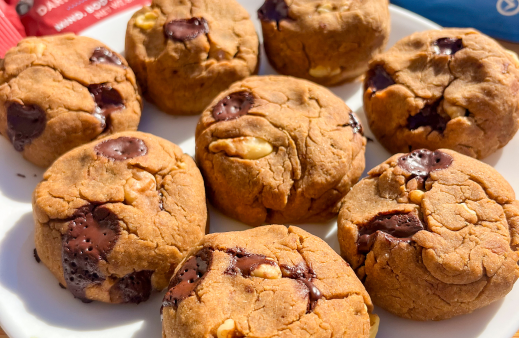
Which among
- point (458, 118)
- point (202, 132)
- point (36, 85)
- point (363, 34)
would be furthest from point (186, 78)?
point (458, 118)

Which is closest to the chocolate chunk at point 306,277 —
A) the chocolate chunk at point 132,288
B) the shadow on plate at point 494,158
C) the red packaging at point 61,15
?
the chocolate chunk at point 132,288

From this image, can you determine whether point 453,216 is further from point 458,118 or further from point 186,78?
point 186,78

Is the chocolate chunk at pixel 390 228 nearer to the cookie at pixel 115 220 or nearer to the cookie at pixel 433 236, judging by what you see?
the cookie at pixel 433 236

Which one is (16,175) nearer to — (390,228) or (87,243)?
(87,243)

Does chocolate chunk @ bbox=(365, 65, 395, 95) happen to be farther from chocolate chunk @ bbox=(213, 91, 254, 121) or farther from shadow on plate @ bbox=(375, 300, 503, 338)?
shadow on plate @ bbox=(375, 300, 503, 338)

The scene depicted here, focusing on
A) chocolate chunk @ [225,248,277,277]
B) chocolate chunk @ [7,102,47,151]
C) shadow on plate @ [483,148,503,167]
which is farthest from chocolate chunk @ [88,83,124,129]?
shadow on plate @ [483,148,503,167]
